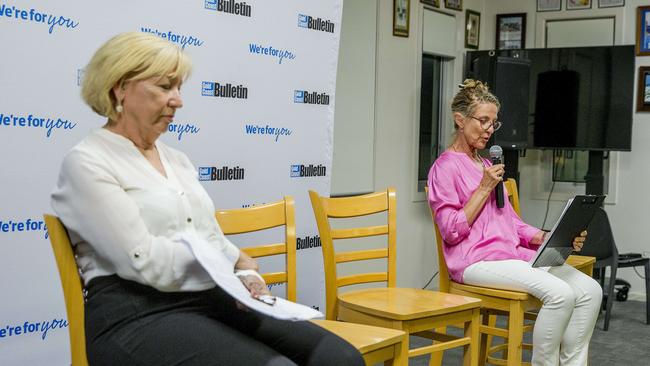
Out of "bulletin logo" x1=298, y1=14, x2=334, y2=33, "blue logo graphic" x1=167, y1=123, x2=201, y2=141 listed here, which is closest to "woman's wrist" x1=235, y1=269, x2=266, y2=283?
"blue logo graphic" x1=167, y1=123, x2=201, y2=141

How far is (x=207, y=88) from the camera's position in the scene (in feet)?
9.27

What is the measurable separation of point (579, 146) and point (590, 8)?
118cm

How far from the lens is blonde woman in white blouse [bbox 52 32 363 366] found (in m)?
1.56

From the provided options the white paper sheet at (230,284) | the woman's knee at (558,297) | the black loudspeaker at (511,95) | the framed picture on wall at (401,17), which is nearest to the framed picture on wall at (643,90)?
the black loudspeaker at (511,95)

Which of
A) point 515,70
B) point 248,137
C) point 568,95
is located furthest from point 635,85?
point 248,137

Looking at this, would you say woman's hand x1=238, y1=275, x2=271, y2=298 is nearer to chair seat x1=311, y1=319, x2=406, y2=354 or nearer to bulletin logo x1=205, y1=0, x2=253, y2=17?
chair seat x1=311, y1=319, x2=406, y2=354

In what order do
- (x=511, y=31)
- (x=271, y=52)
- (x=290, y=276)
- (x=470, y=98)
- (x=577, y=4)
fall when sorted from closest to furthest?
(x=290, y=276)
(x=470, y=98)
(x=271, y=52)
(x=577, y=4)
(x=511, y=31)

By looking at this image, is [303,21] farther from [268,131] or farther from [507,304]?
[507,304]

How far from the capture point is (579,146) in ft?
15.8

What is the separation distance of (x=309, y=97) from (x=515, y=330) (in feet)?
4.45

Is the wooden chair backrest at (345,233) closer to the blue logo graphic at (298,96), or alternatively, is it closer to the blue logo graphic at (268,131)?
the blue logo graphic at (268,131)

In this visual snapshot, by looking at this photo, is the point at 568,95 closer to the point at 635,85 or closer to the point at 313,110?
the point at 635,85

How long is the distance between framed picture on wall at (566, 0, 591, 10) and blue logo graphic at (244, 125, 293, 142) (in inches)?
124

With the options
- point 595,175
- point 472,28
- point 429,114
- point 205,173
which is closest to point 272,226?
point 205,173
